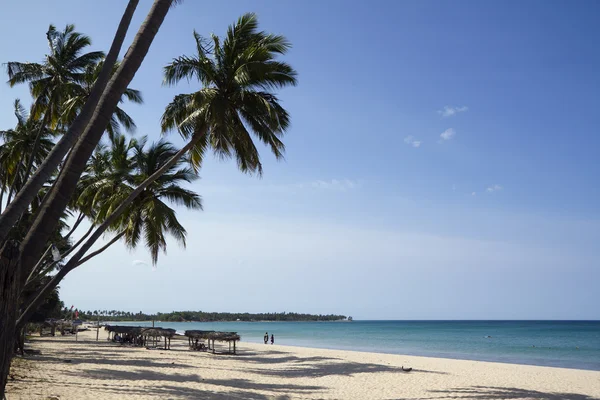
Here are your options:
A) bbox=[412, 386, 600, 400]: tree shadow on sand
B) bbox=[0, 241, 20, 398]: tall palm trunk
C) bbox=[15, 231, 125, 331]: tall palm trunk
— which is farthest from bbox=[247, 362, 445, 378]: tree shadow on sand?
bbox=[0, 241, 20, 398]: tall palm trunk

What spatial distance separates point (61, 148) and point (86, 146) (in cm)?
34

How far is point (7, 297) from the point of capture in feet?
17.2

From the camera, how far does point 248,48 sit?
12781 millimetres

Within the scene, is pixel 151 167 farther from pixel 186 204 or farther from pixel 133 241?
pixel 133 241

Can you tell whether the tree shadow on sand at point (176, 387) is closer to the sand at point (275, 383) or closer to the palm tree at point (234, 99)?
the sand at point (275, 383)

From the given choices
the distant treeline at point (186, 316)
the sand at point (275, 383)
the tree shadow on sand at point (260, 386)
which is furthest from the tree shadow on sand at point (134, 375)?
the distant treeline at point (186, 316)

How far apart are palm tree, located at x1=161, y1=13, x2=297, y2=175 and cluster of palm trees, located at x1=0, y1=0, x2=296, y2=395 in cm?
3

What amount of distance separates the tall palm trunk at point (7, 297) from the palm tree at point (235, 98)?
714cm

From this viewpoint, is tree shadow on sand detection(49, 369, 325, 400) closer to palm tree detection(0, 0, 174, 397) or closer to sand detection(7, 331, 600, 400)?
sand detection(7, 331, 600, 400)

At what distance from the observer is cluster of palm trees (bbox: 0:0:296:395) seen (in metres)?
5.81

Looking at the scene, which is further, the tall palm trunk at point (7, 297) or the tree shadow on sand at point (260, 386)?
the tree shadow on sand at point (260, 386)

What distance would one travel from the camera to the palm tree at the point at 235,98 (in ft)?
40.1

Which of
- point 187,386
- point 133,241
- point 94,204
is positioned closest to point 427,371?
point 187,386

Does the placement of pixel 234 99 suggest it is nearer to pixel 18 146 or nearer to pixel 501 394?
pixel 18 146
